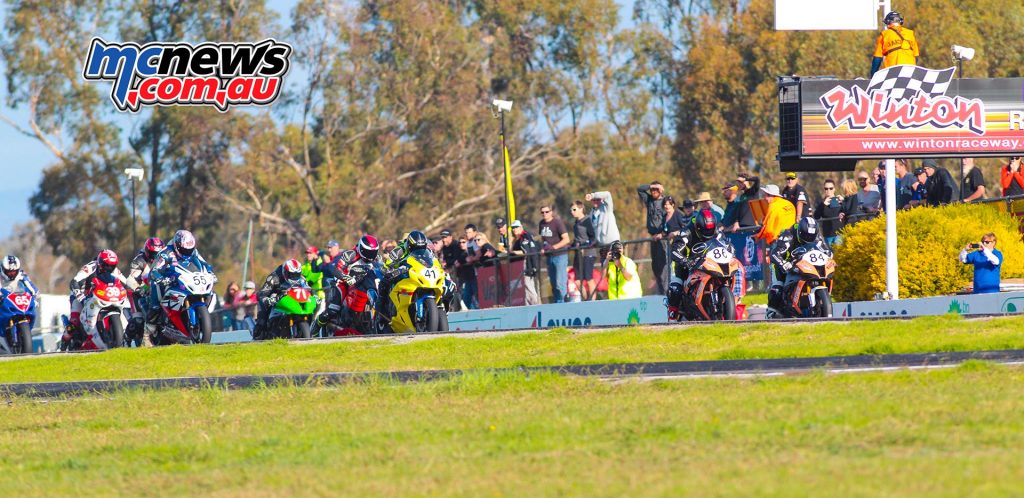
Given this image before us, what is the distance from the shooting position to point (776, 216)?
1878 cm

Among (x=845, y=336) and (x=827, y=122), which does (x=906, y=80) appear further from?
(x=845, y=336)

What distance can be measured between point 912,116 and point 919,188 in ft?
7.29

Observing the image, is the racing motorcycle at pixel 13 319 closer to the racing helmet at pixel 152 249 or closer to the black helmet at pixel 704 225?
the racing helmet at pixel 152 249

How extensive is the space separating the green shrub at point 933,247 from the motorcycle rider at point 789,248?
289 cm

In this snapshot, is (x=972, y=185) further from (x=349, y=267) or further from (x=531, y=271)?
(x=349, y=267)

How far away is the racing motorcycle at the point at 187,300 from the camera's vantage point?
67.7ft

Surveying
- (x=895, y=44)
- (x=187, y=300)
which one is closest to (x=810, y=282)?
(x=895, y=44)

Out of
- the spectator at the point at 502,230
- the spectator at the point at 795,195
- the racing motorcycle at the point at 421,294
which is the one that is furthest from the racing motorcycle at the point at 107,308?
the spectator at the point at 795,195

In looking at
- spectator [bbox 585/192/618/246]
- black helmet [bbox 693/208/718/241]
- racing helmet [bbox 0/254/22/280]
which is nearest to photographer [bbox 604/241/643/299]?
spectator [bbox 585/192/618/246]

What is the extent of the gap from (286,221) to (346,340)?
39905mm

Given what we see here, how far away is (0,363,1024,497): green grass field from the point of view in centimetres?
695

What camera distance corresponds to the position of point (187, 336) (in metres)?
20.8

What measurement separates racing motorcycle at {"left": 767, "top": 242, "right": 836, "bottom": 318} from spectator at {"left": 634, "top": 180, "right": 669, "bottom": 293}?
4387 mm

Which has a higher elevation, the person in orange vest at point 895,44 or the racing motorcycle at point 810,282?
the person in orange vest at point 895,44
